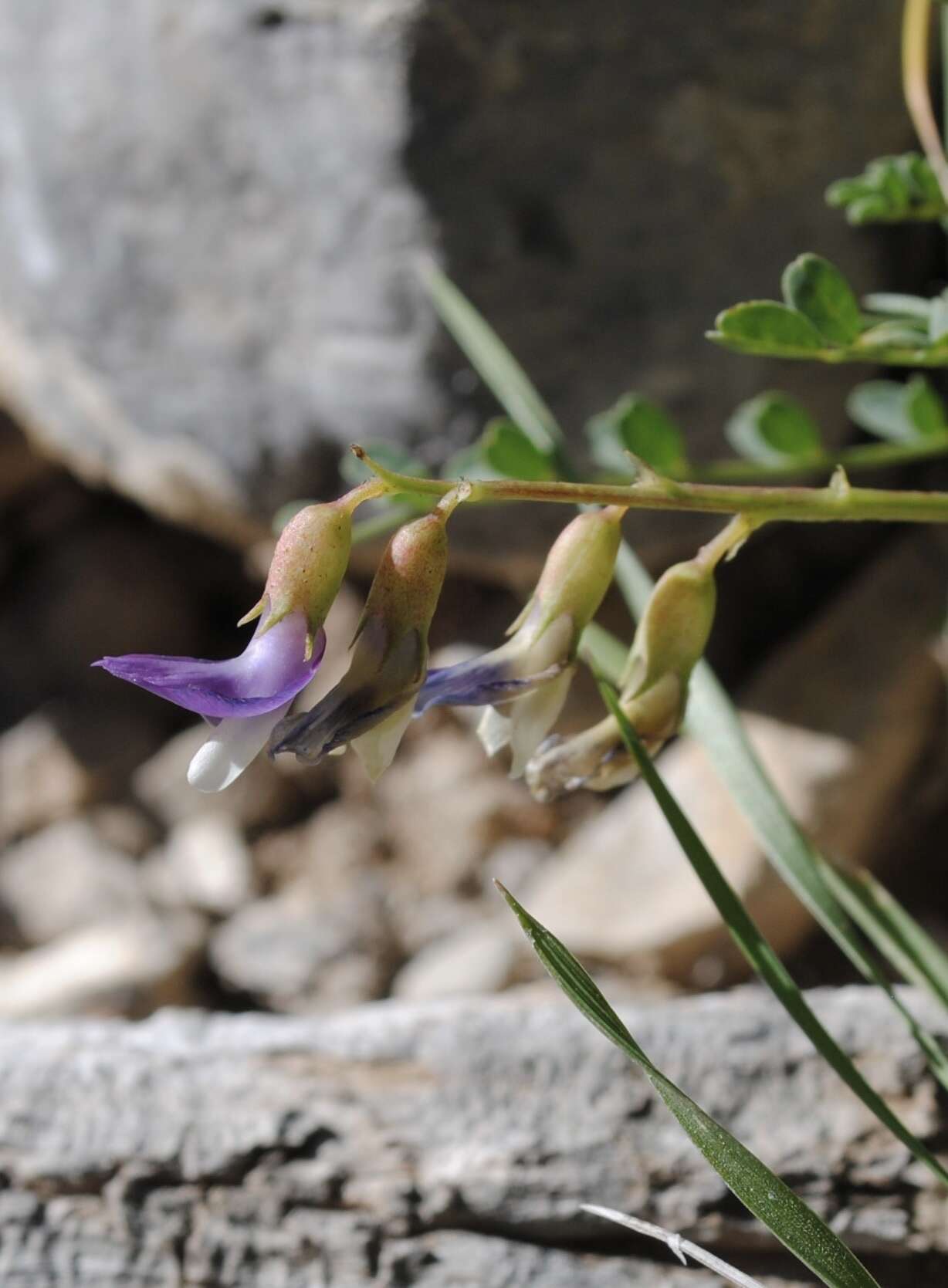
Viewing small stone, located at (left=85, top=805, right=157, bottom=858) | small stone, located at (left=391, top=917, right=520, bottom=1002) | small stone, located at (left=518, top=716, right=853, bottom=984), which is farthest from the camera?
small stone, located at (left=85, top=805, right=157, bottom=858)

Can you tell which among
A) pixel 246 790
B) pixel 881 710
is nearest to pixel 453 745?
pixel 246 790

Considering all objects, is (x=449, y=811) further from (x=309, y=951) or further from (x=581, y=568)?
(x=581, y=568)

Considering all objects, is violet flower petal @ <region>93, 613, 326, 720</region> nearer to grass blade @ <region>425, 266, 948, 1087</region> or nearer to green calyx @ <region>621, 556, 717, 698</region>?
green calyx @ <region>621, 556, 717, 698</region>

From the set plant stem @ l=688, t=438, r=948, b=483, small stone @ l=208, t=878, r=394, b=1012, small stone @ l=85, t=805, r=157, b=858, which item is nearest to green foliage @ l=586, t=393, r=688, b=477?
plant stem @ l=688, t=438, r=948, b=483

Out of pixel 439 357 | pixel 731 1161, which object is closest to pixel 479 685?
pixel 731 1161

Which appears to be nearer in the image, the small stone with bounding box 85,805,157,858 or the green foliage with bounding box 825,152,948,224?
the green foliage with bounding box 825,152,948,224

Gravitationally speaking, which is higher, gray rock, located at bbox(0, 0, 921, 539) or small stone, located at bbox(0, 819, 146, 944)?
gray rock, located at bbox(0, 0, 921, 539)
